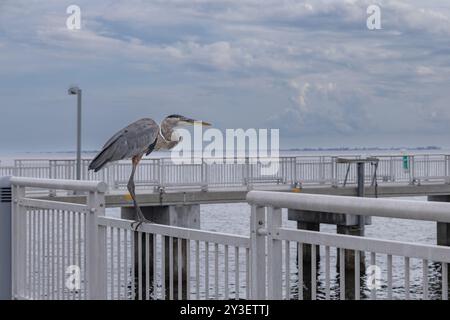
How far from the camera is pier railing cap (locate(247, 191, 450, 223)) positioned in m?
3.60

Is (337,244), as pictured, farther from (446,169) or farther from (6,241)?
(446,169)

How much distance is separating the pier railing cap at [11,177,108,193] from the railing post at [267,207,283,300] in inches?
77.2

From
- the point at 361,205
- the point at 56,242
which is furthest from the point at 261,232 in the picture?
the point at 56,242

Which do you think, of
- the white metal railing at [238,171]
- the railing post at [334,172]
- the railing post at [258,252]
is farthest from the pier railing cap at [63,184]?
the railing post at [334,172]

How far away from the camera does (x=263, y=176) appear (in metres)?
37.0

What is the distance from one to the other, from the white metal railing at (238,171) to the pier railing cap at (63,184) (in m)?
21.7

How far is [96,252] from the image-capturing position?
6.37 m

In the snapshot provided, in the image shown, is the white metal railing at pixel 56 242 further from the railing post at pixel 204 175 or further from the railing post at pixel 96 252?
the railing post at pixel 204 175

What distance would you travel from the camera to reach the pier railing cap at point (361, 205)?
11.8 feet

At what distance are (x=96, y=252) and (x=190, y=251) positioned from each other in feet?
3.57
